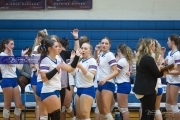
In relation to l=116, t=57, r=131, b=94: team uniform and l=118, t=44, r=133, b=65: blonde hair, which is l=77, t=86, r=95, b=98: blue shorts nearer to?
l=116, t=57, r=131, b=94: team uniform

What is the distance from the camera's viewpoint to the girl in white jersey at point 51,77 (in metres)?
6.03

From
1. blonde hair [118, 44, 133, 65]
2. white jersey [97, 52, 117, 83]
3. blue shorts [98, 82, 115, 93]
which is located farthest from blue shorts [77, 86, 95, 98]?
blonde hair [118, 44, 133, 65]

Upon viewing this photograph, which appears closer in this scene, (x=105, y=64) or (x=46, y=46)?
(x=46, y=46)

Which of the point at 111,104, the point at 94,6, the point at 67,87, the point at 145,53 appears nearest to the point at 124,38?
the point at 94,6

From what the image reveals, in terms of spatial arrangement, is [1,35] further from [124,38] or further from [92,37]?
[124,38]

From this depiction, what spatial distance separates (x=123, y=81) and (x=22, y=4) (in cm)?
489

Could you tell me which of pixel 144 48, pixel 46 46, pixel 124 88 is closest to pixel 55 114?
pixel 46 46

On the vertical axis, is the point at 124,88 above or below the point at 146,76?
below

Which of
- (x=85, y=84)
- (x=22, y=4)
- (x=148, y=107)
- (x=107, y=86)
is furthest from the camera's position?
(x=22, y=4)

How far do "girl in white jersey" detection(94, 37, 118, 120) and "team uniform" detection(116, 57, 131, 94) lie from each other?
0.70ft

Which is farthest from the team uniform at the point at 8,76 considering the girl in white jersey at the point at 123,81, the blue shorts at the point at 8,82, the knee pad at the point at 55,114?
the knee pad at the point at 55,114

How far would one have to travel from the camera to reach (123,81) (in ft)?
25.8

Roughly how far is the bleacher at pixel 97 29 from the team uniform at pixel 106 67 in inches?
151

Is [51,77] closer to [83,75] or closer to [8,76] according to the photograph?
[83,75]
